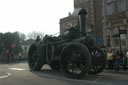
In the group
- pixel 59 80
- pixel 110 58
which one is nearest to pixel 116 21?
pixel 110 58

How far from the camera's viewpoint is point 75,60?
8.98m

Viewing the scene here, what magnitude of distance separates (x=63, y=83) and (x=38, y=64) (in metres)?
4.61

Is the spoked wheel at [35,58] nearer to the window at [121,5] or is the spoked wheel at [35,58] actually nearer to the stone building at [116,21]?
the stone building at [116,21]

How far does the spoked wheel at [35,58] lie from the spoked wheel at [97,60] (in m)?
3.59

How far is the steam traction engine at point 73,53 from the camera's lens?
871 cm

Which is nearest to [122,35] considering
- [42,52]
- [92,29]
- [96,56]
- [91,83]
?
[96,56]

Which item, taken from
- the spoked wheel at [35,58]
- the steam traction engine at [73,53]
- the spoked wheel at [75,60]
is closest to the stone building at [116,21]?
the spoked wheel at [35,58]

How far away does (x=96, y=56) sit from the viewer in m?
9.87

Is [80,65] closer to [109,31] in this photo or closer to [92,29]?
[109,31]

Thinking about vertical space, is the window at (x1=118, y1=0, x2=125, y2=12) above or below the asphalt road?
above

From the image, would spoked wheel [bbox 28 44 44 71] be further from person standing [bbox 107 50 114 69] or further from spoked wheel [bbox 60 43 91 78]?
person standing [bbox 107 50 114 69]

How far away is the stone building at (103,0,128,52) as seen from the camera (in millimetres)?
19078

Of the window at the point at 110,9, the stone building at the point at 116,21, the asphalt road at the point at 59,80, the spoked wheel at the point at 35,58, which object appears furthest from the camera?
the window at the point at 110,9

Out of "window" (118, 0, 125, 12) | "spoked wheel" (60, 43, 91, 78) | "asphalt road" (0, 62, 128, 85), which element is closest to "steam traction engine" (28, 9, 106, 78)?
"spoked wheel" (60, 43, 91, 78)
